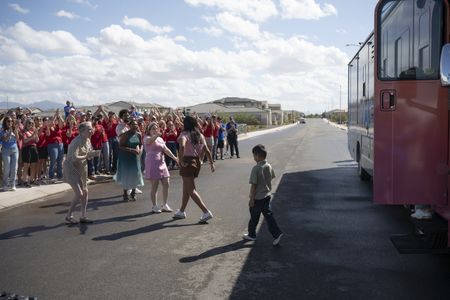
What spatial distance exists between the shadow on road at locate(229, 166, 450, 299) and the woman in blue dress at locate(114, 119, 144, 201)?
3.09m

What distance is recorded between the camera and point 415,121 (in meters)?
5.48

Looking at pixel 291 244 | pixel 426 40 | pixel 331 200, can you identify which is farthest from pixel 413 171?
pixel 331 200

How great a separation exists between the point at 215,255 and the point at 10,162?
25.7 ft

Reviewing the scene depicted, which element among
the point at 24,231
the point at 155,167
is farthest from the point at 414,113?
the point at 24,231

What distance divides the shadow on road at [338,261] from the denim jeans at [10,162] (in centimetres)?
664

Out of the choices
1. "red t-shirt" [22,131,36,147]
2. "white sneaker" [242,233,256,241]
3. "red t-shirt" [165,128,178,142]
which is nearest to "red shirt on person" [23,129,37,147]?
Answer: "red t-shirt" [22,131,36,147]

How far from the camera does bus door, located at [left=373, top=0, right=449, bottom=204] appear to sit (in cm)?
539

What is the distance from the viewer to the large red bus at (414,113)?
17.6 feet

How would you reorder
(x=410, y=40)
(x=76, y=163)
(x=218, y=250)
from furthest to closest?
1. (x=76, y=163)
2. (x=218, y=250)
3. (x=410, y=40)

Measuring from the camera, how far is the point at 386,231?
7617 mm

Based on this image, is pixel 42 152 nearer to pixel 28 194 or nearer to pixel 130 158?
pixel 28 194

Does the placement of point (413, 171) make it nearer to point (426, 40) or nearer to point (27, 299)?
point (426, 40)

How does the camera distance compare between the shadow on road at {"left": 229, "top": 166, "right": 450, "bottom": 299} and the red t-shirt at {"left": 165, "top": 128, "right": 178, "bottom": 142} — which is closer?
the shadow on road at {"left": 229, "top": 166, "right": 450, "bottom": 299}

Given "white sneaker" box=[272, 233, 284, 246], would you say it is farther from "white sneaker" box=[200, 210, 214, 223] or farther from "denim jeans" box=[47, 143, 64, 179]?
"denim jeans" box=[47, 143, 64, 179]
